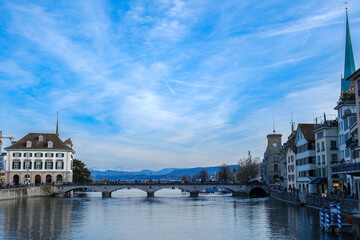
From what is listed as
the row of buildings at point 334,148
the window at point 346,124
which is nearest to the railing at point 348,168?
the row of buildings at point 334,148

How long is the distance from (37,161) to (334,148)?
75833 millimetres

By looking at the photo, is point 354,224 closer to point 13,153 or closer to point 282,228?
point 282,228

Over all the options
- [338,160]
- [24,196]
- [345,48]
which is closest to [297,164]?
[338,160]

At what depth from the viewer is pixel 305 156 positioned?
73.7m

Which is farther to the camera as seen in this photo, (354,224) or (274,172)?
(274,172)

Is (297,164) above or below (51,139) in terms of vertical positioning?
below

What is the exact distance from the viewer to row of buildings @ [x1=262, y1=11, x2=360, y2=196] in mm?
50031

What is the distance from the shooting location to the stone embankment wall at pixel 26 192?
74562 millimetres

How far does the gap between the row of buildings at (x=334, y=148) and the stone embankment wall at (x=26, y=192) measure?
187ft

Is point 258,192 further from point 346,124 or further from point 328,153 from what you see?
point 346,124

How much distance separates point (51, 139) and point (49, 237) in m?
82.8

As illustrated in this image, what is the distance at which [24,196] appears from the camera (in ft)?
279

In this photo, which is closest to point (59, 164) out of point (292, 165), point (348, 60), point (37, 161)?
point (37, 161)

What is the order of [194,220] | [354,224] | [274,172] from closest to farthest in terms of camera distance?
[354,224], [194,220], [274,172]
